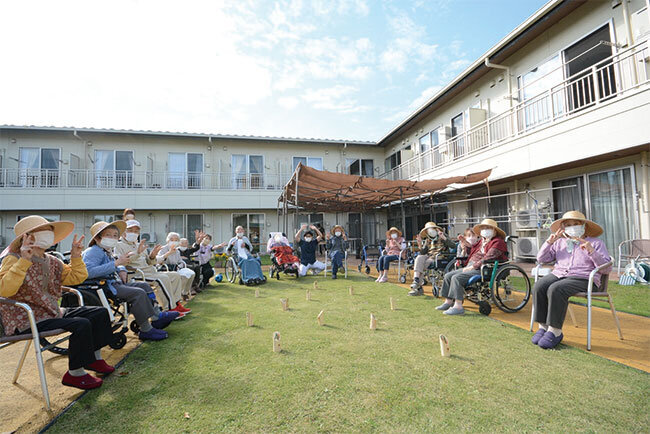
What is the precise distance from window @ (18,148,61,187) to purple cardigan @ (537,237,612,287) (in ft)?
61.0

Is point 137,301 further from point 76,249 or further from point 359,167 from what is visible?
point 359,167

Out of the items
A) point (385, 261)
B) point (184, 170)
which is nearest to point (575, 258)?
point (385, 261)

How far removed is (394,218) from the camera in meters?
15.9

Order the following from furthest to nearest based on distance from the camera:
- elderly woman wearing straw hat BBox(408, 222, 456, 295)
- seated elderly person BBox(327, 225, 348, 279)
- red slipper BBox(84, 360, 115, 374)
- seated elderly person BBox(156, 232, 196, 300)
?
1. seated elderly person BBox(327, 225, 348, 279)
2. elderly woman wearing straw hat BBox(408, 222, 456, 295)
3. seated elderly person BBox(156, 232, 196, 300)
4. red slipper BBox(84, 360, 115, 374)

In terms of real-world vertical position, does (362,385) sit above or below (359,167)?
below

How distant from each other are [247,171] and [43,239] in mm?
14246

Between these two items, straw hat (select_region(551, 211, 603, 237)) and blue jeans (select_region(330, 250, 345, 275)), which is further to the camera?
blue jeans (select_region(330, 250, 345, 275))

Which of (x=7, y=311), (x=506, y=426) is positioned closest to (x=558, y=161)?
(x=506, y=426)

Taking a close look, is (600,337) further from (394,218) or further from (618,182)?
(394,218)

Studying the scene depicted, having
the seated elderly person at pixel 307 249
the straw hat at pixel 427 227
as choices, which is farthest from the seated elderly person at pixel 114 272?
the seated elderly person at pixel 307 249

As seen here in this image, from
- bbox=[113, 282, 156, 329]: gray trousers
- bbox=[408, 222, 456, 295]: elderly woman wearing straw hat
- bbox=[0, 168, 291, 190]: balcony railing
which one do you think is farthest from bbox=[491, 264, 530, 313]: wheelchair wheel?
bbox=[0, 168, 291, 190]: balcony railing

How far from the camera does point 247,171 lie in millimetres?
16297

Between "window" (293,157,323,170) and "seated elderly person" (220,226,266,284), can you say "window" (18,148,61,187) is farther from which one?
"seated elderly person" (220,226,266,284)

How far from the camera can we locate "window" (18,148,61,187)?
45.9 feet
